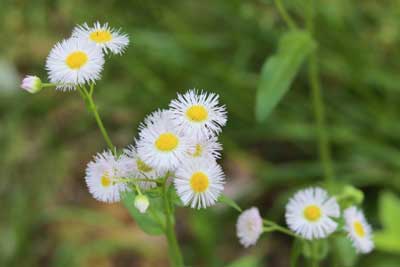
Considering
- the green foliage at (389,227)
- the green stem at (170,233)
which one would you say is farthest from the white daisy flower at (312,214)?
the green foliage at (389,227)

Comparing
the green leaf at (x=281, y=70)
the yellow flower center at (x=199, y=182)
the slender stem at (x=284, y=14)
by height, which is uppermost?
the slender stem at (x=284, y=14)

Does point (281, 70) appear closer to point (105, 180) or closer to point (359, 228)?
point (359, 228)

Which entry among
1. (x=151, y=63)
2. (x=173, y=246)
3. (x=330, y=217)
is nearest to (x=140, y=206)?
(x=173, y=246)

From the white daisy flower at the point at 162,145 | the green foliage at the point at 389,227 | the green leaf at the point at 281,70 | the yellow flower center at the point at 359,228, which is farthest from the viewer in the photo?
the green foliage at the point at 389,227

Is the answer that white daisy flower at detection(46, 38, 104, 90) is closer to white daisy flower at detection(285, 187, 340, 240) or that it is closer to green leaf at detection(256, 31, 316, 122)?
white daisy flower at detection(285, 187, 340, 240)

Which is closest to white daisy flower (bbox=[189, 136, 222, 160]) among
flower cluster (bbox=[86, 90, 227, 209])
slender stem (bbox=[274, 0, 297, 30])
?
flower cluster (bbox=[86, 90, 227, 209])

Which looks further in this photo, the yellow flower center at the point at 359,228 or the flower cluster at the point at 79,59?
the yellow flower center at the point at 359,228

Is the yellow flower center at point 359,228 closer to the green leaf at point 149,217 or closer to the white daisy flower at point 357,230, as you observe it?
the white daisy flower at point 357,230

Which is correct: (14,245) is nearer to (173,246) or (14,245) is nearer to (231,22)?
(231,22)
